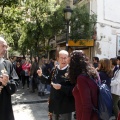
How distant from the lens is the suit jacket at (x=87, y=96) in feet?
11.3

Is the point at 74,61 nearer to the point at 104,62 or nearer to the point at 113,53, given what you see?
the point at 104,62

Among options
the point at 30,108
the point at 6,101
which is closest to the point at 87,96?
the point at 6,101

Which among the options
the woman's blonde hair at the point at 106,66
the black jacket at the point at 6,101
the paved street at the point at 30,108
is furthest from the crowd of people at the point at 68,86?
the paved street at the point at 30,108

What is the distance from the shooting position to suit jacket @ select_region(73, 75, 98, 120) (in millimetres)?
3459

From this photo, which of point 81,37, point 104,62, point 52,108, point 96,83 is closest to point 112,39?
point 81,37

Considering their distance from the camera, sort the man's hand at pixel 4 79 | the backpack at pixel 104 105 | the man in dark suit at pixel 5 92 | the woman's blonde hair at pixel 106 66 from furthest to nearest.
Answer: the woman's blonde hair at pixel 106 66, the man in dark suit at pixel 5 92, the man's hand at pixel 4 79, the backpack at pixel 104 105

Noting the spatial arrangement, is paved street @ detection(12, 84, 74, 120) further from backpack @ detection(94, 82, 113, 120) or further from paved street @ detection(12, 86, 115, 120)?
backpack @ detection(94, 82, 113, 120)

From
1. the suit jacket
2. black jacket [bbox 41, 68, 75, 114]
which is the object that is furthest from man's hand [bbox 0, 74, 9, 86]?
black jacket [bbox 41, 68, 75, 114]

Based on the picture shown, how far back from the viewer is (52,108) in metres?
5.06

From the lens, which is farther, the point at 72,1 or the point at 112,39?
the point at 72,1

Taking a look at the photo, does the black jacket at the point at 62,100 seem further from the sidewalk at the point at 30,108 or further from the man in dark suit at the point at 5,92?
the sidewalk at the point at 30,108

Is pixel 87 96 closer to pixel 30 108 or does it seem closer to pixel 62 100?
pixel 62 100

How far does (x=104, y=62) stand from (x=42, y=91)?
7.33 metres

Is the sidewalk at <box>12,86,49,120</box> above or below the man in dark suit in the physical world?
below
